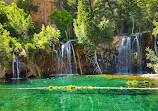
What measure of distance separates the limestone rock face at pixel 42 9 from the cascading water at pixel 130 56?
61.4 ft

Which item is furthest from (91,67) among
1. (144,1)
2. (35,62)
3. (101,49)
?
(144,1)

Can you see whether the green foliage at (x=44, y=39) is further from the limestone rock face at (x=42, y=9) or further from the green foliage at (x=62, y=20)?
the limestone rock face at (x=42, y=9)

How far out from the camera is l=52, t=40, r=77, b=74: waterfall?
2655 cm

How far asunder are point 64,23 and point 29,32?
7.88 meters

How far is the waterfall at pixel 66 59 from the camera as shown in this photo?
26.5m

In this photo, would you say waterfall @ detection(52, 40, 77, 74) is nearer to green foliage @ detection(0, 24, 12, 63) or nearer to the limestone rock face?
green foliage @ detection(0, 24, 12, 63)

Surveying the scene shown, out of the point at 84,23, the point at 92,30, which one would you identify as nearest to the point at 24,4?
the point at 84,23

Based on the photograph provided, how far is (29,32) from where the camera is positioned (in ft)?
91.4

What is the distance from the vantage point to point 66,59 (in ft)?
88.0

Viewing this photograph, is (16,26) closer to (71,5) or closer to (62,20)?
(62,20)

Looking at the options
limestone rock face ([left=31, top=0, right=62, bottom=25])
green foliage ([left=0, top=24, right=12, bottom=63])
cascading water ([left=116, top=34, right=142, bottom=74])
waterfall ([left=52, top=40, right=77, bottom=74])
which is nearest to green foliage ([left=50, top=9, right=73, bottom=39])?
limestone rock face ([left=31, top=0, right=62, bottom=25])

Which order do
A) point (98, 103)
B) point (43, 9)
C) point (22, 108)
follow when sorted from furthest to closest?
point (43, 9) < point (98, 103) < point (22, 108)

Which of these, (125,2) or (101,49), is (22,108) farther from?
(125,2)

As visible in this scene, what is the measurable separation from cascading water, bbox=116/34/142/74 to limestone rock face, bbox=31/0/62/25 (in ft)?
61.4
